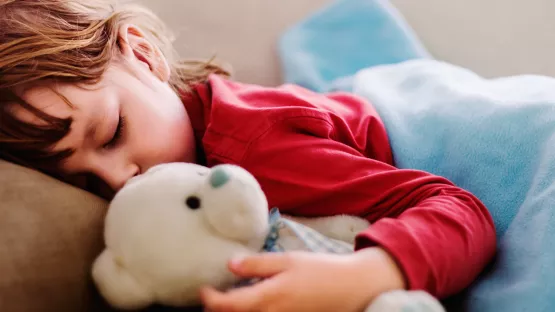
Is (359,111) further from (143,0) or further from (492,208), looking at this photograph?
(143,0)

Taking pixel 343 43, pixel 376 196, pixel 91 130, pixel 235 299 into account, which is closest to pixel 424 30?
pixel 343 43

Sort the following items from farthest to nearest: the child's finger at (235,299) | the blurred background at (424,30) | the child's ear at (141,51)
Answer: the blurred background at (424,30) → the child's ear at (141,51) → the child's finger at (235,299)

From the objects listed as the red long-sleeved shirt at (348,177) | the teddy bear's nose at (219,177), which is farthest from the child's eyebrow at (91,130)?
the teddy bear's nose at (219,177)

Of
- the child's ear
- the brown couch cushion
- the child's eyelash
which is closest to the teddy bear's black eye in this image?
the brown couch cushion

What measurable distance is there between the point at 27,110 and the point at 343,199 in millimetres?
377

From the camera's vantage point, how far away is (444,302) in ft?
1.89

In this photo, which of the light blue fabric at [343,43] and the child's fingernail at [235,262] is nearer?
the child's fingernail at [235,262]

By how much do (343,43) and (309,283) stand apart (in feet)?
2.70

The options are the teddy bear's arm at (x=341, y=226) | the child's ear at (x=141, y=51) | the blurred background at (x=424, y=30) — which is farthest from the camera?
the blurred background at (x=424, y=30)

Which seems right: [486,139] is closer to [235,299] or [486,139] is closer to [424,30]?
[235,299]

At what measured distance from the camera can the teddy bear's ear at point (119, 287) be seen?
1.51 feet

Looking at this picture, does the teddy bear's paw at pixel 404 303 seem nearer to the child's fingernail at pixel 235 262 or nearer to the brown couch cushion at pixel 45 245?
the child's fingernail at pixel 235 262

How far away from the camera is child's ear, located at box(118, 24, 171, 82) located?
77cm

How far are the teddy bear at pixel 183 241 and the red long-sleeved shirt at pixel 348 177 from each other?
58mm
